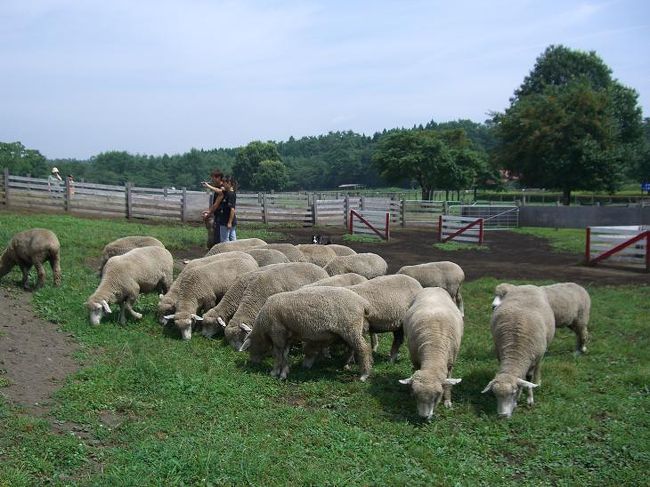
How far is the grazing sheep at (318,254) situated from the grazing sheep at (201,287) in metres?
2.04

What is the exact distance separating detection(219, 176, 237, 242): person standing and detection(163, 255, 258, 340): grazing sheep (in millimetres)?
3336

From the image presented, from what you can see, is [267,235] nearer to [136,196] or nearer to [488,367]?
[136,196]

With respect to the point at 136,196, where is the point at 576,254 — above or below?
below

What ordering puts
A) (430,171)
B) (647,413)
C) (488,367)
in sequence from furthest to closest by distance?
(430,171) < (488,367) < (647,413)

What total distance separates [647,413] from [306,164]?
112 meters

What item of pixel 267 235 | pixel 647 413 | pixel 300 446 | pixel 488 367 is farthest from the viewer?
pixel 267 235

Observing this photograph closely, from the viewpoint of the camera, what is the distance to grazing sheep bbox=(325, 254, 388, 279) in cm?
1159

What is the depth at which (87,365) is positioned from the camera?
7.54m

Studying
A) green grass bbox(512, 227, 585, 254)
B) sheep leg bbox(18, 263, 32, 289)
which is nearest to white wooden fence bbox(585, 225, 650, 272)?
green grass bbox(512, 227, 585, 254)

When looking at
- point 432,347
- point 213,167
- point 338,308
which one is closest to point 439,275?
point 338,308

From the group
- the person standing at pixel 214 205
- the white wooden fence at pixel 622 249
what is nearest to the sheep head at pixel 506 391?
the person standing at pixel 214 205

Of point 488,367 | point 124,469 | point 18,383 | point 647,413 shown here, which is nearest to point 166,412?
point 124,469

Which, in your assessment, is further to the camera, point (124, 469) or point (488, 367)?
point (488, 367)

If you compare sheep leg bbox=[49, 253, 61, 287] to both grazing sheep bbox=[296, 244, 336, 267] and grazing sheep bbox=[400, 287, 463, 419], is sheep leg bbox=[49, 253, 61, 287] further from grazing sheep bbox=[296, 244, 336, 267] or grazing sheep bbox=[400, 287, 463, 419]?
grazing sheep bbox=[400, 287, 463, 419]
